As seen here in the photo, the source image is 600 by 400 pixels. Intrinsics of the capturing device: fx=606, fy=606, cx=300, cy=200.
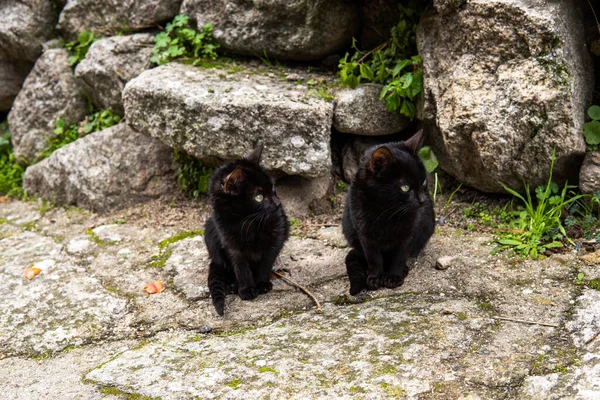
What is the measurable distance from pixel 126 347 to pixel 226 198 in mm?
1096

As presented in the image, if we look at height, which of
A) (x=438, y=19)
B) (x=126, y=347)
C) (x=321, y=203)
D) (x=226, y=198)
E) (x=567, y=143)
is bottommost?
(x=126, y=347)

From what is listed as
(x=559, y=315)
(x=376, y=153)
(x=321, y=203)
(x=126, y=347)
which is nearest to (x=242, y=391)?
(x=126, y=347)

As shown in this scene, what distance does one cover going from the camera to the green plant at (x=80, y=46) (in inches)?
248

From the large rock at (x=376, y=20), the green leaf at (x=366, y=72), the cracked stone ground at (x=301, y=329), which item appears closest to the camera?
the cracked stone ground at (x=301, y=329)

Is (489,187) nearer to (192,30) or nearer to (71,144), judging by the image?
(192,30)

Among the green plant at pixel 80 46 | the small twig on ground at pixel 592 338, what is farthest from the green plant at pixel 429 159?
the green plant at pixel 80 46

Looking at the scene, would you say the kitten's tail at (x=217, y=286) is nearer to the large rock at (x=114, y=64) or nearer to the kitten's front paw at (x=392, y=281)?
the kitten's front paw at (x=392, y=281)

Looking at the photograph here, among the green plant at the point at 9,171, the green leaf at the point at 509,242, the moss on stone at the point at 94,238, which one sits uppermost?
the green plant at the point at 9,171

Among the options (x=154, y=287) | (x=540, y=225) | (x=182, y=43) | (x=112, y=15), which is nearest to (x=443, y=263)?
(x=540, y=225)

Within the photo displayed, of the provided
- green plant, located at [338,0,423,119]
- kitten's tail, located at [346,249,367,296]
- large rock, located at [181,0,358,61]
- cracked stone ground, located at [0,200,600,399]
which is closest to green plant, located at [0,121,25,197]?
cracked stone ground, located at [0,200,600,399]

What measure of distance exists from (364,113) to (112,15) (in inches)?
115

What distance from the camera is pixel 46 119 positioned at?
6539 mm

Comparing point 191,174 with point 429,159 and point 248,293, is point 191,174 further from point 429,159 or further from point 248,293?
point 429,159

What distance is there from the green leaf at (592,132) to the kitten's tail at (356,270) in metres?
1.81
